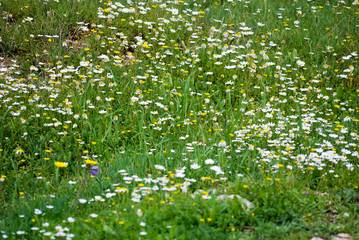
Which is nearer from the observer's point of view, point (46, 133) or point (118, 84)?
point (46, 133)

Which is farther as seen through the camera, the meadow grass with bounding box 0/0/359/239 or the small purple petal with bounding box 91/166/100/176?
the small purple petal with bounding box 91/166/100/176

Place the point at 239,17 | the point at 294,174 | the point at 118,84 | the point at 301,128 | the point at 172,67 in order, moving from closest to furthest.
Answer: the point at 294,174, the point at 301,128, the point at 118,84, the point at 172,67, the point at 239,17

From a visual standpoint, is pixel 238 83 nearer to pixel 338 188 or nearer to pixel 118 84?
pixel 118 84

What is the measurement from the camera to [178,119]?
5242mm

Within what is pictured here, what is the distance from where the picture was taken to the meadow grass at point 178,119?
10.7ft

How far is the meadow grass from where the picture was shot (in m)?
3.27

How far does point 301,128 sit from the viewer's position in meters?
4.63

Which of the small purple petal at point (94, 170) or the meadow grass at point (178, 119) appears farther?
the small purple petal at point (94, 170)

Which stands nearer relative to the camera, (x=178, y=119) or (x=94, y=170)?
(x=94, y=170)

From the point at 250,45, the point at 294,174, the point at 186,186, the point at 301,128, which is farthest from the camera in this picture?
the point at 250,45

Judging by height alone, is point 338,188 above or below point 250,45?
below

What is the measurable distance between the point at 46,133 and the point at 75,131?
36 cm

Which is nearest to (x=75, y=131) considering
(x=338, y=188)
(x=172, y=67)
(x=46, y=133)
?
(x=46, y=133)

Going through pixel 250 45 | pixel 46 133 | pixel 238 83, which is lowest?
pixel 46 133
